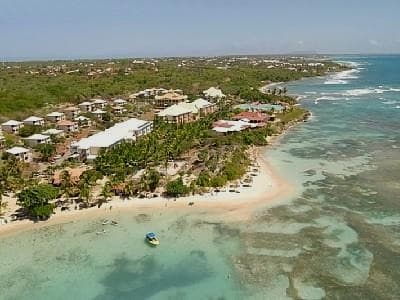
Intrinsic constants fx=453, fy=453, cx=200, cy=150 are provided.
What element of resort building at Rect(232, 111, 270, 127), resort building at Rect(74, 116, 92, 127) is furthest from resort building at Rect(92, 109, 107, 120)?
resort building at Rect(232, 111, 270, 127)

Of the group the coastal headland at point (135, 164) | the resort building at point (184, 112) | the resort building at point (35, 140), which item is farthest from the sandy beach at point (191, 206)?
the resort building at point (184, 112)

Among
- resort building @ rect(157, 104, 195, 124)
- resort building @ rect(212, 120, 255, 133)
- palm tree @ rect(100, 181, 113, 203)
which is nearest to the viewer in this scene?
palm tree @ rect(100, 181, 113, 203)

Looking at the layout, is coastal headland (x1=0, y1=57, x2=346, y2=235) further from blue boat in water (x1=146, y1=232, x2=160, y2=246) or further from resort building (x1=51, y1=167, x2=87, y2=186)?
blue boat in water (x1=146, y1=232, x2=160, y2=246)

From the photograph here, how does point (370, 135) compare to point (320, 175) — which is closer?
point (320, 175)

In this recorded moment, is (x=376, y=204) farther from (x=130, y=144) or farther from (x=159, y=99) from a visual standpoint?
(x=159, y=99)

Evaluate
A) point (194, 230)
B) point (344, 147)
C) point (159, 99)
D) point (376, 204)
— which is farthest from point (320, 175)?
point (159, 99)

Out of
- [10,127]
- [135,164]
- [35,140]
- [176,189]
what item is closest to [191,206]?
[176,189]

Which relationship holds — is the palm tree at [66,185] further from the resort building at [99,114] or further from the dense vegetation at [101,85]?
the dense vegetation at [101,85]
